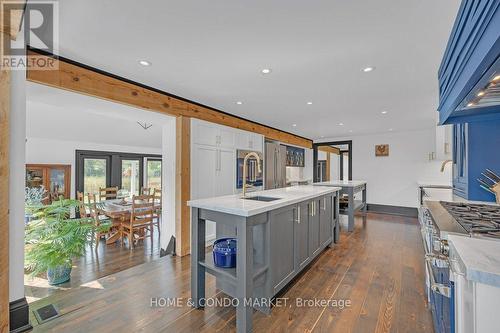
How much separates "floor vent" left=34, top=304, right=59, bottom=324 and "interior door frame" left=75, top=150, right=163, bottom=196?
5.04 meters

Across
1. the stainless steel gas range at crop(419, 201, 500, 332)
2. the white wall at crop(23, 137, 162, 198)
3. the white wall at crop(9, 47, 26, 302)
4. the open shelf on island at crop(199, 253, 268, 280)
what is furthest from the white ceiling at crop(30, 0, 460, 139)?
the white wall at crop(23, 137, 162, 198)

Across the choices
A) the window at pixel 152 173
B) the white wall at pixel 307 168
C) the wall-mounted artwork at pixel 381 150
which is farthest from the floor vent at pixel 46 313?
the wall-mounted artwork at pixel 381 150

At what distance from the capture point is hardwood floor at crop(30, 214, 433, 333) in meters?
1.79

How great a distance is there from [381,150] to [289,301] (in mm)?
5902

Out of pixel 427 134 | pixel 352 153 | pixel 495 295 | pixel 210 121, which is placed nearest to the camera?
pixel 495 295

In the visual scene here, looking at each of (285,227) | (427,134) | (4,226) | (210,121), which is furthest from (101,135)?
(427,134)

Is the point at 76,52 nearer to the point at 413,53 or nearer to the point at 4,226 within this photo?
the point at 4,226

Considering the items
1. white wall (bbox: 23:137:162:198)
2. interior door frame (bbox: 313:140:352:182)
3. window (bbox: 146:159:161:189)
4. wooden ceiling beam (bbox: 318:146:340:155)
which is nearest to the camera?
white wall (bbox: 23:137:162:198)

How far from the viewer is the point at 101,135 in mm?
6059

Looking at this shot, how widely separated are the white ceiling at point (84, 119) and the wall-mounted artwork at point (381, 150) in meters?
5.99

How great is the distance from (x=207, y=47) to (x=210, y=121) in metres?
1.97
